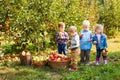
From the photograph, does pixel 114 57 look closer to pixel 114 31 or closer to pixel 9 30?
pixel 9 30

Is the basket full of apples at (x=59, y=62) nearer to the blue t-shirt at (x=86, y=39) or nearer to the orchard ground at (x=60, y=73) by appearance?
the orchard ground at (x=60, y=73)

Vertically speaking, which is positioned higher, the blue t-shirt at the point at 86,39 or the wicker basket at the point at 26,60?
the blue t-shirt at the point at 86,39

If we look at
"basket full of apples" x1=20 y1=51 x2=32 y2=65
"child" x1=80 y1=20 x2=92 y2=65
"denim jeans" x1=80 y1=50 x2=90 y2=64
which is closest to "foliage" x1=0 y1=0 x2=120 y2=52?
"basket full of apples" x1=20 y1=51 x2=32 y2=65

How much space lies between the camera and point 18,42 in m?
12.0

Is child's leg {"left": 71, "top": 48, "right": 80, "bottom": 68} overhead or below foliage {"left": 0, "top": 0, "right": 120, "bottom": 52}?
below

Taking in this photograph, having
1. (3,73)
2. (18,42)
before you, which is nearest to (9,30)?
(18,42)

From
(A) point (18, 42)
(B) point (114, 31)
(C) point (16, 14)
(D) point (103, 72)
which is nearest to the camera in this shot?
(D) point (103, 72)

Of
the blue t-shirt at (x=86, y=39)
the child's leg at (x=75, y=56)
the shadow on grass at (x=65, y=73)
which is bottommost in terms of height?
the shadow on grass at (x=65, y=73)

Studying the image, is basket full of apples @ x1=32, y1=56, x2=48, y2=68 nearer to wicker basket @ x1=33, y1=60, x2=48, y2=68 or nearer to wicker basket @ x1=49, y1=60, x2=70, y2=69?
wicker basket @ x1=33, y1=60, x2=48, y2=68

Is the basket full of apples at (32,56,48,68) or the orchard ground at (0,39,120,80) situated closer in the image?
the orchard ground at (0,39,120,80)

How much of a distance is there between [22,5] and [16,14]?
0.40m

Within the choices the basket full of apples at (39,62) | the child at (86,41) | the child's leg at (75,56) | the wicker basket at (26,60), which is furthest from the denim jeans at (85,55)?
the wicker basket at (26,60)

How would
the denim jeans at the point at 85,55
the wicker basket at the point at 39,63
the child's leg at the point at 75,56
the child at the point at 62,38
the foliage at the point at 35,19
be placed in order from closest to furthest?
1. the child's leg at the point at 75,56
2. the wicker basket at the point at 39,63
3. the denim jeans at the point at 85,55
4. the child at the point at 62,38
5. the foliage at the point at 35,19

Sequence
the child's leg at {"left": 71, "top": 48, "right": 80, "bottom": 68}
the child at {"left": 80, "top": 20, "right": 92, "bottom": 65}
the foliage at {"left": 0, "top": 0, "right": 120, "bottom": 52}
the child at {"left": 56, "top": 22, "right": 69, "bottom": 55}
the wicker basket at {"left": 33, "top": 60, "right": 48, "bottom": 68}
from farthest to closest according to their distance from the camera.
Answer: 1. the foliage at {"left": 0, "top": 0, "right": 120, "bottom": 52}
2. the child at {"left": 56, "top": 22, "right": 69, "bottom": 55}
3. the child at {"left": 80, "top": 20, "right": 92, "bottom": 65}
4. the wicker basket at {"left": 33, "top": 60, "right": 48, "bottom": 68}
5. the child's leg at {"left": 71, "top": 48, "right": 80, "bottom": 68}
